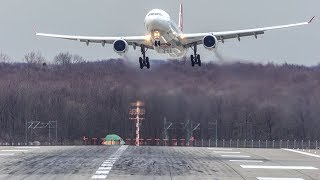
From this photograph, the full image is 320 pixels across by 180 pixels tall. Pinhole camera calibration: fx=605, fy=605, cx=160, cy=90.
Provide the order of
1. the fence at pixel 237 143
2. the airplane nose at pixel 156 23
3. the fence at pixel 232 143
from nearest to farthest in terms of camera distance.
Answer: the airplane nose at pixel 156 23
the fence at pixel 237 143
the fence at pixel 232 143

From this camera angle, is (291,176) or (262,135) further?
(262,135)

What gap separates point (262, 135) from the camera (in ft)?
443

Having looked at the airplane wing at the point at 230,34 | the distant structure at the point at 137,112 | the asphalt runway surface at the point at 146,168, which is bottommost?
the asphalt runway surface at the point at 146,168

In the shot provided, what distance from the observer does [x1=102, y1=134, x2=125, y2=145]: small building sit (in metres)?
138

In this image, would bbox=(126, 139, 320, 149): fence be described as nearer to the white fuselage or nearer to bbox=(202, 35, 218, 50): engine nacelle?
the white fuselage

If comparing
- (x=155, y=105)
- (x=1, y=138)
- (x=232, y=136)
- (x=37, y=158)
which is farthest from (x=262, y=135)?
(x=37, y=158)

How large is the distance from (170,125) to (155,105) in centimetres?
2649

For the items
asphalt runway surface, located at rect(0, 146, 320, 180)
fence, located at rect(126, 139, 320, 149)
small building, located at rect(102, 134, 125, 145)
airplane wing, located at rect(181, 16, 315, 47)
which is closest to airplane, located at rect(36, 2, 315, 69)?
airplane wing, located at rect(181, 16, 315, 47)

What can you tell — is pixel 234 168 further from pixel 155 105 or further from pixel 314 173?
pixel 155 105

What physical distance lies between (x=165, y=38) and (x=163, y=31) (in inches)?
85.3

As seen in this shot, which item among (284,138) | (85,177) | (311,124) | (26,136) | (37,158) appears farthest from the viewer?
(26,136)

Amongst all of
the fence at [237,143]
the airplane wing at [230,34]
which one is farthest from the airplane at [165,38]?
the fence at [237,143]

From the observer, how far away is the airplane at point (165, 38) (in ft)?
225

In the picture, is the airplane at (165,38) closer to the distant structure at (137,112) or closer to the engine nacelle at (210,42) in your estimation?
the engine nacelle at (210,42)
